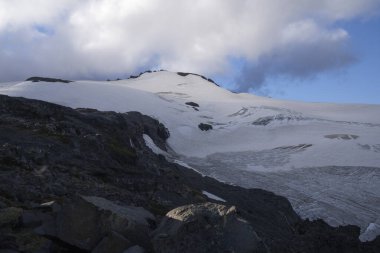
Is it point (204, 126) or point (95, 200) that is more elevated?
point (95, 200)

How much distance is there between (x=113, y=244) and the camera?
7.99 meters

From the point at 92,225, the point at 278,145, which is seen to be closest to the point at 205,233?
the point at 92,225

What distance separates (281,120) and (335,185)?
117ft

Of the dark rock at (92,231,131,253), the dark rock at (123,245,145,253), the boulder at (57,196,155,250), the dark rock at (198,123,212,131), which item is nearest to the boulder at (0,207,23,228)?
the boulder at (57,196,155,250)

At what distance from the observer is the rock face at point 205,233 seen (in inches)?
321

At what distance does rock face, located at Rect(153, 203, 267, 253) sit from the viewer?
8.16 meters

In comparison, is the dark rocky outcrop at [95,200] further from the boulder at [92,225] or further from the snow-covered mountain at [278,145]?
the snow-covered mountain at [278,145]

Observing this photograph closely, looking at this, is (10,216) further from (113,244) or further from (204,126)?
(204,126)

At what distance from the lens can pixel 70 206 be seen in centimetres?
863

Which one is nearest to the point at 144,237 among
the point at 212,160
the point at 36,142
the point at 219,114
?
the point at 36,142

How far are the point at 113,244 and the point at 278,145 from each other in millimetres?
49509

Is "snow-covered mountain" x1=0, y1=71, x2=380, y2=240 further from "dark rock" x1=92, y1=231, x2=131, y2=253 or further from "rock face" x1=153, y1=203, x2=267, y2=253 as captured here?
"dark rock" x1=92, y1=231, x2=131, y2=253

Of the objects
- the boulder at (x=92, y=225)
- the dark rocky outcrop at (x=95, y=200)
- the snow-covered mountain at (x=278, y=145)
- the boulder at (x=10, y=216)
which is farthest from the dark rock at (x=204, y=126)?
the boulder at (x=92, y=225)

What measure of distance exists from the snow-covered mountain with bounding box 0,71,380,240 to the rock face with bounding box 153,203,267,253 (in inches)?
698
